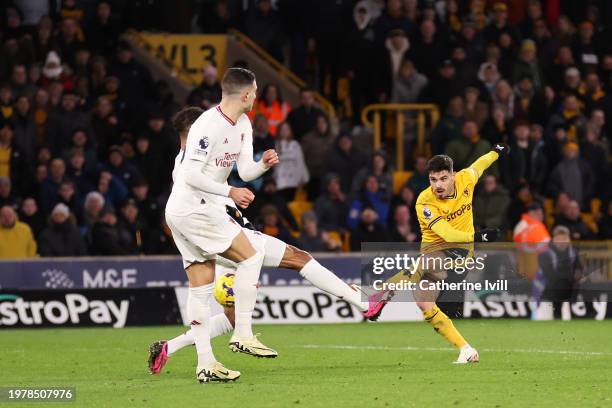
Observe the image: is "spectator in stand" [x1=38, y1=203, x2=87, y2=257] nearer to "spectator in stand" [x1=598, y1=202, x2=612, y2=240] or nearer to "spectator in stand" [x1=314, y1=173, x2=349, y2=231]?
"spectator in stand" [x1=314, y1=173, x2=349, y2=231]

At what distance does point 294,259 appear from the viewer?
1180 cm

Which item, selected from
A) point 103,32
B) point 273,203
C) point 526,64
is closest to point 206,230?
point 273,203

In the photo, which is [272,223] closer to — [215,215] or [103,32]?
[103,32]

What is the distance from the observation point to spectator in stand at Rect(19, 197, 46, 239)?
20.7m

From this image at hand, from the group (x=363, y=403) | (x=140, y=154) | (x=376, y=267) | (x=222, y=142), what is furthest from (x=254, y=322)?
(x=363, y=403)

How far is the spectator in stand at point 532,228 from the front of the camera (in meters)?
20.7

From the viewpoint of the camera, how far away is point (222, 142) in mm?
11133

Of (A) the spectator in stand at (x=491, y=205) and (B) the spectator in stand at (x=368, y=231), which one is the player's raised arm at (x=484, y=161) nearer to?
(B) the spectator in stand at (x=368, y=231)

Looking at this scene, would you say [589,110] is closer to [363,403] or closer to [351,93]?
[351,93]

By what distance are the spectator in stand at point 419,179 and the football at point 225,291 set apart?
10.2 meters

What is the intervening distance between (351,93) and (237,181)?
162 inches

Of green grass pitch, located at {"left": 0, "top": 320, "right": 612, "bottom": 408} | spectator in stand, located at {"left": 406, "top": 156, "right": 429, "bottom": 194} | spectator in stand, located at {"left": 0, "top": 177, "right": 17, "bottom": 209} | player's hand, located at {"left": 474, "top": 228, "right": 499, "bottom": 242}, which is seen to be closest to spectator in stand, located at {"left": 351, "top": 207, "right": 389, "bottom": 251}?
spectator in stand, located at {"left": 406, "top": 156, "right": 429, "bottom": 194}

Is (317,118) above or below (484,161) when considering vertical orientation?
above

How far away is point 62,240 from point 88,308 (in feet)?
6.08
